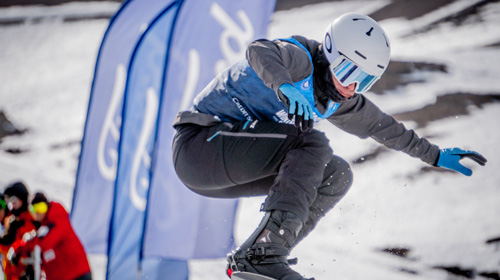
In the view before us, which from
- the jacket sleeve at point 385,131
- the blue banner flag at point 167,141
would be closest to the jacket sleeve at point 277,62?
the jacket sleeve at point 385,131

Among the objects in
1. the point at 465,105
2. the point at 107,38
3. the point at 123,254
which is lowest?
the point at 123,254

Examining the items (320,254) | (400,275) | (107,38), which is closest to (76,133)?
(107,38)

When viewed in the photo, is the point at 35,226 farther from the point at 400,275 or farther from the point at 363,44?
the point at 400,275

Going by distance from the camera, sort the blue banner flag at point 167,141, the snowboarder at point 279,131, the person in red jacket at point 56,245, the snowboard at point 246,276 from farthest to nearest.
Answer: the blue banner flag at point 167,141 → the person in red jacket at point 56,245 → the snowboarder at point 279,131 → the snowboard at point 246,276

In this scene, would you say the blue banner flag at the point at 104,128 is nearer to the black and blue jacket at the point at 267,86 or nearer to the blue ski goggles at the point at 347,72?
the black and blue jacket at the point at 267,86

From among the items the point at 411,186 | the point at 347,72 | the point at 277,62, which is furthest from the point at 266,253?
the point at 411,186

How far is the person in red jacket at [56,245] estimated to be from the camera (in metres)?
3.82

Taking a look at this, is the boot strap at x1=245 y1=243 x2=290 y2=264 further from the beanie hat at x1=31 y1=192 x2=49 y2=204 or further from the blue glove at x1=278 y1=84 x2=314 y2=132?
the beanie hat at x1=31 y1=192 x2=49 y2=204

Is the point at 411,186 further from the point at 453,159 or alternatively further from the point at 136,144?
the point at 136,144

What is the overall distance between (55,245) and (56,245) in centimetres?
1

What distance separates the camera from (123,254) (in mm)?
5152

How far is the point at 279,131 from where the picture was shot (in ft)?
7.44

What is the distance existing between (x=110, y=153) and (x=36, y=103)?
533 cm

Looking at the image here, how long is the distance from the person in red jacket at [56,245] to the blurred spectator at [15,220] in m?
0.12
